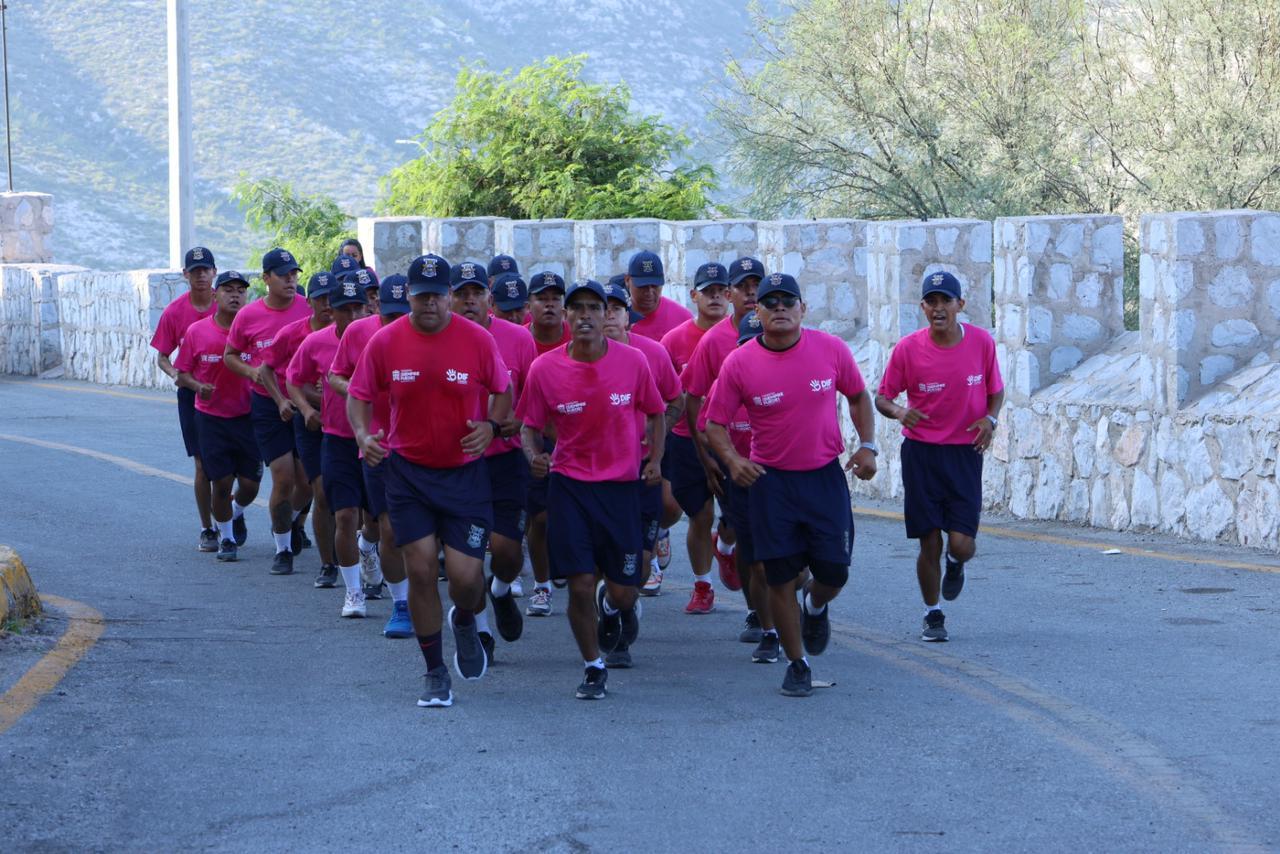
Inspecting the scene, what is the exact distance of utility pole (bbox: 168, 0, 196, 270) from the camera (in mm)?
29281

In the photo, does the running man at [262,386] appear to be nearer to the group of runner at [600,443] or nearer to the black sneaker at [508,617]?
the group of runner at [600,443]

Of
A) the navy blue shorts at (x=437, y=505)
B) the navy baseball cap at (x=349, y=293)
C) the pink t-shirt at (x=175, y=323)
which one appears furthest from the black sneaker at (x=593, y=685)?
the pink t-shirt at (x=175, y=323)

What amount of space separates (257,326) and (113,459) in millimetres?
6796

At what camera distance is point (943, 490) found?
10.0 meters

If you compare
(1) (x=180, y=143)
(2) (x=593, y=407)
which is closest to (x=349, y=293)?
(2) (x=593, y=407)

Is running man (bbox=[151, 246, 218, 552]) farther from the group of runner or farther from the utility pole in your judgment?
the utility pole

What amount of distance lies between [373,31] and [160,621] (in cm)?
9664

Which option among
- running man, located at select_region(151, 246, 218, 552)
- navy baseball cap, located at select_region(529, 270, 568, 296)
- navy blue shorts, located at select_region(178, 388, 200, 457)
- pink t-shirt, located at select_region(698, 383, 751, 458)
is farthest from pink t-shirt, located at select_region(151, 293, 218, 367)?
pink t-shirt, located at select_region(698, 383, 751, 458)

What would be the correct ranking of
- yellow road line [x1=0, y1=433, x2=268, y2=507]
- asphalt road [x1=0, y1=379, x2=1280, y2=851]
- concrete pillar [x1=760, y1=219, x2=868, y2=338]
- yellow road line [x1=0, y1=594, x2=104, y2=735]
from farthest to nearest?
yellow road line [x1=0, y1=433, x2=268, y2=507]
concrete pillar [x1=760, y1=219, x2=868, y2=338]
yellow road line [x1=0, y1=594, x2=104, y2=735]
asphalt road [x1=0, y1=379, x2=1280, y2=851]

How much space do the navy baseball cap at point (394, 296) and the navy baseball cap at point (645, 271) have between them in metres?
2.37

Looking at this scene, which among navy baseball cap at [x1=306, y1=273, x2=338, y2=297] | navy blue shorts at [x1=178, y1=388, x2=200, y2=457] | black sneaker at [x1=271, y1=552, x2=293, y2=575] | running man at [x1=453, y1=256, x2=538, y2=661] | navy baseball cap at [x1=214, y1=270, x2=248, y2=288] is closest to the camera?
running man at [x1=453, y1=256, x2=538, y2=661]

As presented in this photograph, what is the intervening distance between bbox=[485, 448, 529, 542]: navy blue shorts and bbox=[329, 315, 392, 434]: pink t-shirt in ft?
2.24

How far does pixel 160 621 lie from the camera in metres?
10.6

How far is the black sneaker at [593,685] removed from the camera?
8586 mm
